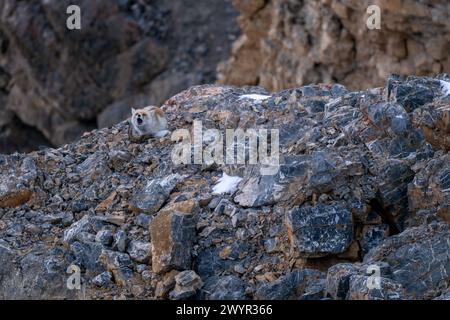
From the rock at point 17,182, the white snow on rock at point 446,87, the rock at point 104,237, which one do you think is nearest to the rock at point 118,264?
the rock at point 104,237

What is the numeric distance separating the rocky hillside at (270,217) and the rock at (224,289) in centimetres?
1

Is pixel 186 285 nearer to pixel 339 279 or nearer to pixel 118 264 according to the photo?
pixel 118 264

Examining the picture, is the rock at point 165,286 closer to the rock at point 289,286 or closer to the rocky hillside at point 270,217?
the rocky hillside at point 270,217

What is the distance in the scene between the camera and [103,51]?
34.2 metres

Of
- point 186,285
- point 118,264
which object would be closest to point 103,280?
point 118,264

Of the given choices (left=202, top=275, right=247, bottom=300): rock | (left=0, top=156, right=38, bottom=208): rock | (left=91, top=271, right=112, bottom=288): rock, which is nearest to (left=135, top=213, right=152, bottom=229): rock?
(left=91, top=271, right=112, bottom=288): rock

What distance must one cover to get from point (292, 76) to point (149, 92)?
10.2 meters

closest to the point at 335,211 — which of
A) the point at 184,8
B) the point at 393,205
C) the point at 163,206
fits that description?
the point at 393,205

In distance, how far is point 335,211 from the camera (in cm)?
873

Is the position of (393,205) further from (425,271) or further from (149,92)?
(149,92)

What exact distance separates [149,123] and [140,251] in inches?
90.5

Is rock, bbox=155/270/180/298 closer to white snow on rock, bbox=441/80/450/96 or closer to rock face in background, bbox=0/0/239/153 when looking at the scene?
white snow on rock, bbox=441/80/450/96

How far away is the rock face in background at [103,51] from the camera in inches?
1325

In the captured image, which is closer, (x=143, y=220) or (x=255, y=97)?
(x=143, y=220)
